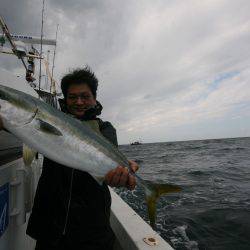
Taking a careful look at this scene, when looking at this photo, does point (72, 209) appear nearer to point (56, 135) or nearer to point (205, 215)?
point (56, 135)

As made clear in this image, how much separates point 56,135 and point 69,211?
2.50 ft

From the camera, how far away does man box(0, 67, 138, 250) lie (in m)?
2.58

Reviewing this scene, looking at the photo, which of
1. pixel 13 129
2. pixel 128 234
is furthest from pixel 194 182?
pixel 13 129

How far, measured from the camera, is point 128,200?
9.81 meters

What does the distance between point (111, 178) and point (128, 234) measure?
1.33 metres

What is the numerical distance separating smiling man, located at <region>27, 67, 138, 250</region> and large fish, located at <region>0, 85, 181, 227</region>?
145 millimetres

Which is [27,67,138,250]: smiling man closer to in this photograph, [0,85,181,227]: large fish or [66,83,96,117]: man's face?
[0,85,181,227]: large fish

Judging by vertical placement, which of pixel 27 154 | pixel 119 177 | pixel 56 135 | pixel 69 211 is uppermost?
pixel 56 135

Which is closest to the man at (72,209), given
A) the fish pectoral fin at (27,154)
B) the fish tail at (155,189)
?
the fish tail at (155,189)

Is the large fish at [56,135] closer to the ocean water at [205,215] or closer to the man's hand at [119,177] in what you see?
the man's hand at [119,177]

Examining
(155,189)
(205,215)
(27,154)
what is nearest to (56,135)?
(27,154)

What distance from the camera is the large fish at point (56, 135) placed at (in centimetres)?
216

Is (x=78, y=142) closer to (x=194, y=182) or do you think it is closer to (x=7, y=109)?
(x=7, y=109)

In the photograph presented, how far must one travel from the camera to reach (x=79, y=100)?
2.97 metres
